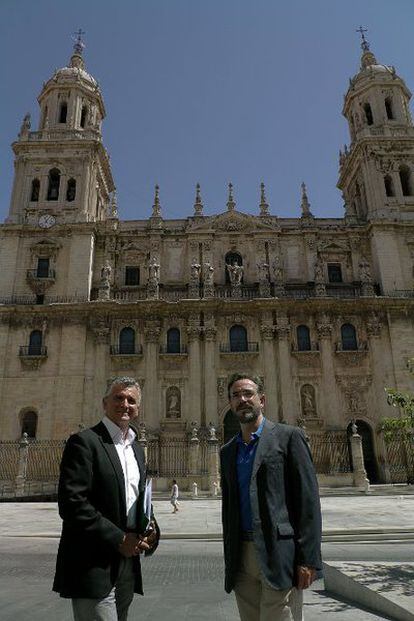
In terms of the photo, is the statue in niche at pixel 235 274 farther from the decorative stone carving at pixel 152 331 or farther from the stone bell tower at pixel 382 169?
the stone bell tower at pixel 382 169

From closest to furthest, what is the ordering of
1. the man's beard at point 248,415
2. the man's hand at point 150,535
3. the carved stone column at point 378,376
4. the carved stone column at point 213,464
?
1. the man's hand at point 150,535
2. the man's beard at point 248,415
3. the carved stone column at point 213,464
4. the carved stone column at point 378,376

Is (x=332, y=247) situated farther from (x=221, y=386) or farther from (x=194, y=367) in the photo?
(x=194, y=367)

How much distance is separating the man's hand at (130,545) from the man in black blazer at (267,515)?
24.2 inches

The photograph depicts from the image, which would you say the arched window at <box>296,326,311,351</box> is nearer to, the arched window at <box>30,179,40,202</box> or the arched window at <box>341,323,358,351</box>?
the arched window at <box>341,323,358,351</box>

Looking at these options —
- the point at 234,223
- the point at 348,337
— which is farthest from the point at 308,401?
the point at 234,223

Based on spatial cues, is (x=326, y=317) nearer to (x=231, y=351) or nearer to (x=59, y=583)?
(x=231, y=351)

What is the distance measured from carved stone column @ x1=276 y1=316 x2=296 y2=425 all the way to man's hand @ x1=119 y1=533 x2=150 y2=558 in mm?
25114

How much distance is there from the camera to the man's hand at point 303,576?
2.97 metres

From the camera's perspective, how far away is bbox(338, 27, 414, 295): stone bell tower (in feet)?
104

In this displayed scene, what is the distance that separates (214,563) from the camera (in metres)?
8.20

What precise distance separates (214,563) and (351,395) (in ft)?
71.5

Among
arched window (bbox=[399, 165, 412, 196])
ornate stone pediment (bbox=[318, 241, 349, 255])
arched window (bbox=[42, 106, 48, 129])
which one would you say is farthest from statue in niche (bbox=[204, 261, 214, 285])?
arched window (bbox=[42, 106, 48, 129])

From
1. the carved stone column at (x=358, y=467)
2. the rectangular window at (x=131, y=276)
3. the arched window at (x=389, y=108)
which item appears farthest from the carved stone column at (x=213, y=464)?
the arched window at (x=389, y=108)

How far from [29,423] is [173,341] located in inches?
368
